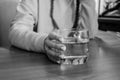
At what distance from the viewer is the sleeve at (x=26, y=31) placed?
2.60 ft

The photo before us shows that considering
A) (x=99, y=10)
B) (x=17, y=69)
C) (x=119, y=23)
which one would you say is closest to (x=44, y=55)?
(x=17, y=69)

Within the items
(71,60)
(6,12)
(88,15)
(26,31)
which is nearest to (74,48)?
(71,60)

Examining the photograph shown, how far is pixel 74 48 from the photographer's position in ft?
2.12

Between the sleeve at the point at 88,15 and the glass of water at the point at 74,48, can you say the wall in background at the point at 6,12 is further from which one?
the glass of water at the point at 74,48

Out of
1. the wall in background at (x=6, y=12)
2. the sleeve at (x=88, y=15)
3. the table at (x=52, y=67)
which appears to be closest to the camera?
the table at (x=52, y=67)

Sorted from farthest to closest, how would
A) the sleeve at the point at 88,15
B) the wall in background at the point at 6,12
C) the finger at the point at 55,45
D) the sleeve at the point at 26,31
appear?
the wall in background at the point at 6,12
the sleeve at the point at 88,15
the sleeve at the point at 26,31
the finger at the point at 55,45

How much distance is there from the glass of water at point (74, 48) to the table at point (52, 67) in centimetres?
2

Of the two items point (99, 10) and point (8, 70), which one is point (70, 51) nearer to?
point (8, 70)

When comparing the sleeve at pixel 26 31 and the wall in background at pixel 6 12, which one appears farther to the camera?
the wall in background at pixel 6 12

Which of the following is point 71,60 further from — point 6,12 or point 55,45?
point 6,12

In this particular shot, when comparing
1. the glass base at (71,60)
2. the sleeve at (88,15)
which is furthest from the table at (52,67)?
the sleeve at (88,15)

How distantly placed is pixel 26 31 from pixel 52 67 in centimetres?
34

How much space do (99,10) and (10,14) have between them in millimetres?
1427

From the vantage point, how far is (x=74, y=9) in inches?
49.3
